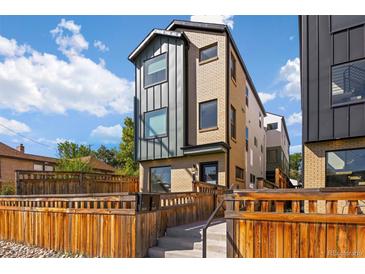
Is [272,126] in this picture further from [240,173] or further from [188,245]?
[188,245]

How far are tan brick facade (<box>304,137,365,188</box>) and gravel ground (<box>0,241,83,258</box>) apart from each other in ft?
20.8

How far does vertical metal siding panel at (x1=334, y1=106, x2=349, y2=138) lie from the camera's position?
7062mm

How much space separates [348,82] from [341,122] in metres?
1.14

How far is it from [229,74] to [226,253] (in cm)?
775

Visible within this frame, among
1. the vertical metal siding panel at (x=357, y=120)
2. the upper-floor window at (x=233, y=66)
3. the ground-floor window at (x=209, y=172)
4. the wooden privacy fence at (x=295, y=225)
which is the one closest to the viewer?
the wooden privacy fence at (x=295, y=225)

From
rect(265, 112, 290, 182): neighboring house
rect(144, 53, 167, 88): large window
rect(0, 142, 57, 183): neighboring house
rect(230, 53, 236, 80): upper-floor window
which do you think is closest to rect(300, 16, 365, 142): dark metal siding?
rect(230, 53, 236, 80): upper-floor window

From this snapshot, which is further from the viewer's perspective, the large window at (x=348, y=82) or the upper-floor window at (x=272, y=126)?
the upper-floor window at (x=272, y=126)

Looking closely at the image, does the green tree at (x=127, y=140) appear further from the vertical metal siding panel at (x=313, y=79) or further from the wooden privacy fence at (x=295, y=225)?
the wooden privacy fence at (x=295, y=225)

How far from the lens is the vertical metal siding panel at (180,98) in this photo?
1074cm

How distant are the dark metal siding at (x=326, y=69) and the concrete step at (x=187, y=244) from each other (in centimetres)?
460

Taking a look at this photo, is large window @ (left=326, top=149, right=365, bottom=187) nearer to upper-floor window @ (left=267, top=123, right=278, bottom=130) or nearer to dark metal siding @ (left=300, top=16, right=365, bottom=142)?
dark metal siding @ (left=300, top=16, right=365, bottom=142)

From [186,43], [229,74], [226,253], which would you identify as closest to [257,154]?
[229,74]

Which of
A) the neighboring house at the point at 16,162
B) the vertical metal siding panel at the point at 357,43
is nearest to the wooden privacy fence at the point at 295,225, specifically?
the vertical metal siding panel at the point at 357,43
